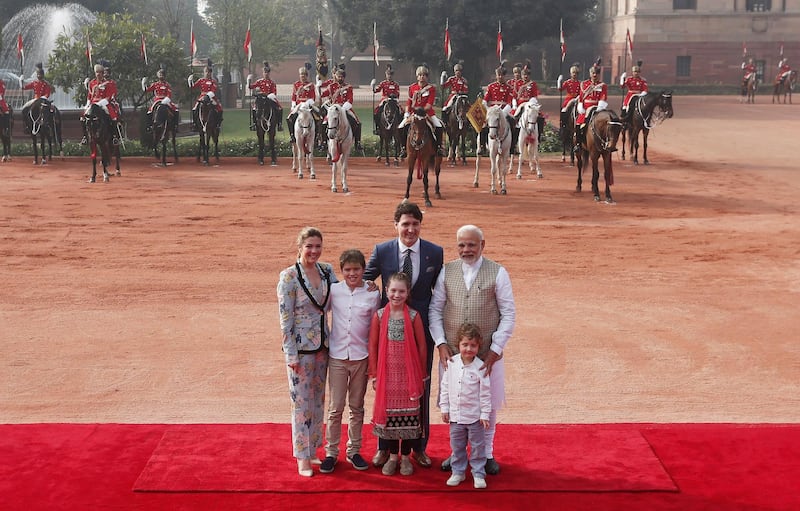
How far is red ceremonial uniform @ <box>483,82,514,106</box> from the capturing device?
78.8ft

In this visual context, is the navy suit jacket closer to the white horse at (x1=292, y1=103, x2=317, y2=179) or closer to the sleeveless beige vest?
the sleeveless beige vest

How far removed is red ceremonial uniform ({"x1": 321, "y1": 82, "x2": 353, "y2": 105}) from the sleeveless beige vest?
16.9 metres

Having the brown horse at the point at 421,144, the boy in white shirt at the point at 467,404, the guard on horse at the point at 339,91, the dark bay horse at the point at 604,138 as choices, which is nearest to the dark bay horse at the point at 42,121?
the guard on horse at the point at 339,91

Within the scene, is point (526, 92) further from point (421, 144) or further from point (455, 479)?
point (455, 479)

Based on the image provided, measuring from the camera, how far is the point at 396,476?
731 centimetres

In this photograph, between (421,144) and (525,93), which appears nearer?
(421,144)

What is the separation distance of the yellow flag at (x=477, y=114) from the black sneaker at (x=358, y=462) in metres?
17.0

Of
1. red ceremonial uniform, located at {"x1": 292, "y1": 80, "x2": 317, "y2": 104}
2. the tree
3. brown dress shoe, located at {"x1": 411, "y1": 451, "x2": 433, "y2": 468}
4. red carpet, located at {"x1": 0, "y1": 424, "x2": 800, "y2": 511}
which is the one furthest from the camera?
the tree

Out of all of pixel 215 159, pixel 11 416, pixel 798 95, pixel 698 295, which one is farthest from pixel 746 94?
pixel 11 416

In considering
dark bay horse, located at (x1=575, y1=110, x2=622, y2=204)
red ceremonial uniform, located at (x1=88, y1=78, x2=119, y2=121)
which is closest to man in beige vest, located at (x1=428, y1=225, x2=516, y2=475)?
dark bay horse, located at (x1=575, y1=110, x2=622, y2=204)

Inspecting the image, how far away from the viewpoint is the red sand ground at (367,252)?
9.52 m

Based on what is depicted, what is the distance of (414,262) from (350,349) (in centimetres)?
78

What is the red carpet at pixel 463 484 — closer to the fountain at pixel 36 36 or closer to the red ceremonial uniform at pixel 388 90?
the red ceremonial uniform at pixel 388 90

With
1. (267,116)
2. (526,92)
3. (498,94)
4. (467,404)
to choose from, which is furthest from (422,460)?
(267,116)
